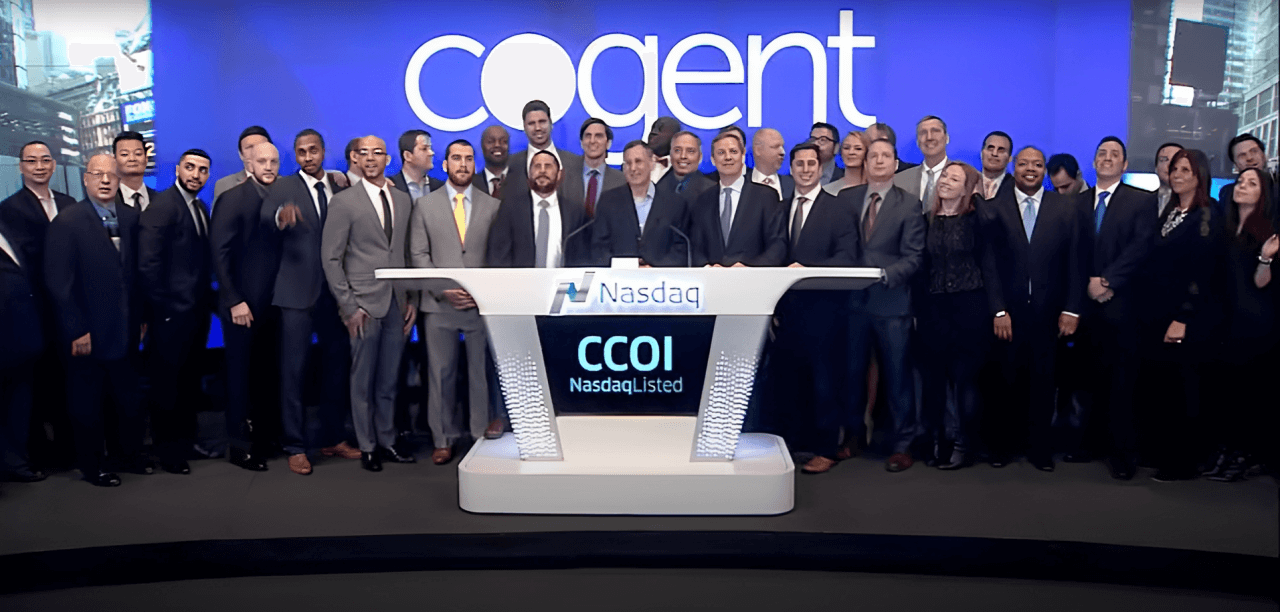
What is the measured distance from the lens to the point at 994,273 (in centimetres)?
420

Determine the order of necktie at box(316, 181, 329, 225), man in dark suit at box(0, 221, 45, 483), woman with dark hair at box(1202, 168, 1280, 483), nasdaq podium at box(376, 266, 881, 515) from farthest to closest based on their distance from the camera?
necktie at box(316, 181, 329, 225) < man in dark suit at box(0, 221, 45, 483) < woman with dark hair at box(1202, 168, 1280, 483) < nasdaq podium at box(376, 266, 881, 515)

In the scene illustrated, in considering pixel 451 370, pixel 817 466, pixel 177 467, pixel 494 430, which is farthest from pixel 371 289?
pixel 817 466

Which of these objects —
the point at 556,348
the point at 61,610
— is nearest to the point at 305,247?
the point at 556,348

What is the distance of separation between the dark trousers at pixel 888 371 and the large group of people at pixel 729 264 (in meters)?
0.01

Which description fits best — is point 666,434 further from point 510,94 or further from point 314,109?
point 314,109

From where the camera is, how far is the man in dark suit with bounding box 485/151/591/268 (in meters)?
4.29

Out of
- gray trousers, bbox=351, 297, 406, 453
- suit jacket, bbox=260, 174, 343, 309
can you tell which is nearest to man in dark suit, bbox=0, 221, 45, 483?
suit jacket, bbox=260, 174, 343, 309

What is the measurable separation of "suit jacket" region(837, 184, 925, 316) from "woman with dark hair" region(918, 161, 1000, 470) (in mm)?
93

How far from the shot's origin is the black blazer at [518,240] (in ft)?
14.1

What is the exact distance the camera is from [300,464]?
4.23 metres

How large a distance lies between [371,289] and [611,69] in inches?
96.2

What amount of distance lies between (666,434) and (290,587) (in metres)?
1.51

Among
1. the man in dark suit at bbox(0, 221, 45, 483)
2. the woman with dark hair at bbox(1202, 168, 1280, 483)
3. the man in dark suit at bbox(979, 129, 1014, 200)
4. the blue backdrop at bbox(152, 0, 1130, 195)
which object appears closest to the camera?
the woman with dark hair at bbox(1202, 168, 1280, 483)

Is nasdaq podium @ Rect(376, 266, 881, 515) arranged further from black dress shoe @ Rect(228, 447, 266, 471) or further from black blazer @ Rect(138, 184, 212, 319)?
black blazer @ Rect(138, 184, 212, 319)
